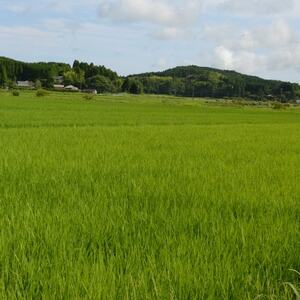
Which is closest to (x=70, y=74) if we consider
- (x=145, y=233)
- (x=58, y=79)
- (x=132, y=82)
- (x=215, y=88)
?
(x=58, y=79)

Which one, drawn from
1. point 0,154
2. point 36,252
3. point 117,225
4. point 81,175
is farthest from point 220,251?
point 0,154

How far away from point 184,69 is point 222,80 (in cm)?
3048

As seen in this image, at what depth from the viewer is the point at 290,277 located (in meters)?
2.71

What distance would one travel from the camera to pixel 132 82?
114m

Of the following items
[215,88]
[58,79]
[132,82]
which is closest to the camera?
[132,82]

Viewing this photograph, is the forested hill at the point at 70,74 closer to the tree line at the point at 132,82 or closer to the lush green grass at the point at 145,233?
the tree line at the point at 132,82

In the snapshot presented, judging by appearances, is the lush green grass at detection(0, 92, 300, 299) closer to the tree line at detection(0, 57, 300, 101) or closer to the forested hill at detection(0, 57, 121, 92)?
the tree line at detection(0, 57, 300, 101)

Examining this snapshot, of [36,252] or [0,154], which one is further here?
[0,154]

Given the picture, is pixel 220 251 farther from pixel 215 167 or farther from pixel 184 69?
pixel 184 69

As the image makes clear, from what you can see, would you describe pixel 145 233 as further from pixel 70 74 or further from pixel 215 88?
pixel 215 88

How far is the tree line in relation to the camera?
368 ft

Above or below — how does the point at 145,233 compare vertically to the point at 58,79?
above

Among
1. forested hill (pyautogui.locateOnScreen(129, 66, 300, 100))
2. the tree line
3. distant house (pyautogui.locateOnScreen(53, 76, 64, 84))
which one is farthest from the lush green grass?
forested hill (pyautogui.locateOnScreen(129, 66, 300, 100))

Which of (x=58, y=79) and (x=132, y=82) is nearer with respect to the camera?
(x=132, y=82)
